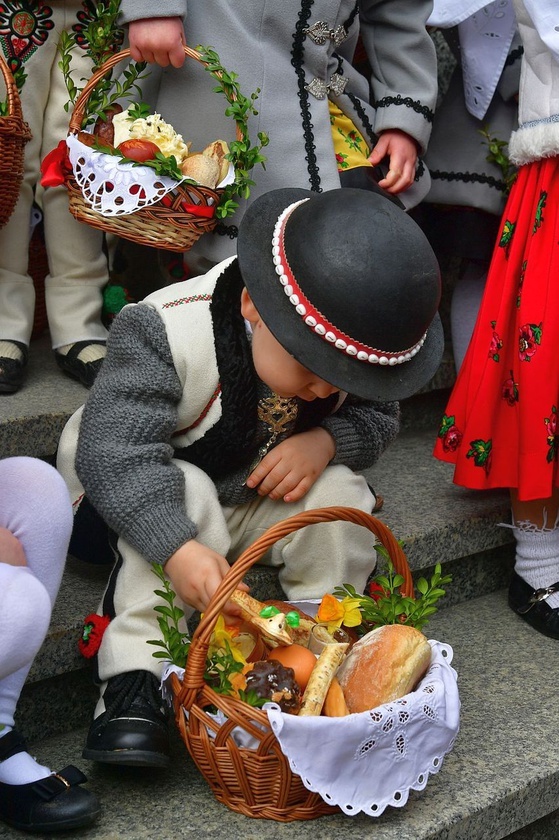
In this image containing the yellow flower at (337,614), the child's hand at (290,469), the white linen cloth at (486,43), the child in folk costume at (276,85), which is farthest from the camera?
the white linen cloth at (486,43)

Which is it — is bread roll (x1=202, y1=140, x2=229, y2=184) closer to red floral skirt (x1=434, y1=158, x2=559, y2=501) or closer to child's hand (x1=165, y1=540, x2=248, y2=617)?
red floral skirt (x1=434, y1=158, x2=559, y2=501)

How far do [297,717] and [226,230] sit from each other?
1.17 meters

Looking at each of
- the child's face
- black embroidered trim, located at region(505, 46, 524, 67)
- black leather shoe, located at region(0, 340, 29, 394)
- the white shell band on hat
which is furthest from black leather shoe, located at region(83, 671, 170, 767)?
black embroidered trim, located at region(505, 46, 524, 67)

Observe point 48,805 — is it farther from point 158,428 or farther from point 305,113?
point 305,113

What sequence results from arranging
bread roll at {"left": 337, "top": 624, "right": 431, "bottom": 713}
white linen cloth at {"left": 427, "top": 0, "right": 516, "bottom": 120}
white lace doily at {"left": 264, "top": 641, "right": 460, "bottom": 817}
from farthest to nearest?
white linen cloth at {"left": 427, "top": 0, "right": 516, "bottom": 120}, bread roll at {"left": 337, "top": 624, "right": 431, "bottom": 713}, white lace doily at {"left": 264, "top": 641, "right": 460, "bottom": 817}

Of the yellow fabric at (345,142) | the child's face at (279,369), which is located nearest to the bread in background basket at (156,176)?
the yellow fabric at (345,142)

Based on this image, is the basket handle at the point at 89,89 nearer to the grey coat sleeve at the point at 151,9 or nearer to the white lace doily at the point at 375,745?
the grey coat sleeve at the point at 151,9

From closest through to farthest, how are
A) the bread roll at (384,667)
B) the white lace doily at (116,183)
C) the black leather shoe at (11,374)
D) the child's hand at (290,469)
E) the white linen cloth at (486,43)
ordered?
the bread roll at (384,667) → the child's hand at (290,469) → the white lace doily at (116,183) → the black leather shoe at (11,374) → the white linen cloth at (486,43)

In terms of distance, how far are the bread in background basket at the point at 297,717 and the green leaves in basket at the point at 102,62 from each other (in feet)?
3.55

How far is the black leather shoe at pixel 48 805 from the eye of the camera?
1431mm

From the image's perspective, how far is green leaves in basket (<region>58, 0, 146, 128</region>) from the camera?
6.92 ft

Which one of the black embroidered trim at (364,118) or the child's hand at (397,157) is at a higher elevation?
the black embroidered trim at (364,118)

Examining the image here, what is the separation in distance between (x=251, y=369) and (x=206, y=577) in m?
0.39

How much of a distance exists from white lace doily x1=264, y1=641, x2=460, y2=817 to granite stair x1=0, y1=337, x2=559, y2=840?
86 millimetres
